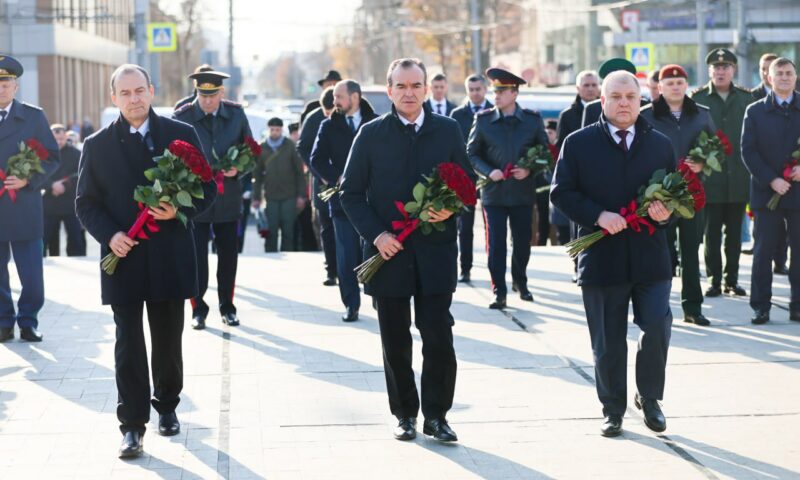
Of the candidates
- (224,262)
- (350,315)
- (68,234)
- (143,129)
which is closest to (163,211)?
(143,129)

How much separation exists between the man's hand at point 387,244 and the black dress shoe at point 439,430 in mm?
915

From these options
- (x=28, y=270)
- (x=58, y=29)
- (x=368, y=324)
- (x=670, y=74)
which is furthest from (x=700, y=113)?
(x=58, y=29)

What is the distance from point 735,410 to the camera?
25.7 ft

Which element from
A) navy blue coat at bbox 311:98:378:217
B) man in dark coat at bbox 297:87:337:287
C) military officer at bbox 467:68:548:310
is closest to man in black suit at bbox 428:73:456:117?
man in dark coat at bbox 297:87:337:287

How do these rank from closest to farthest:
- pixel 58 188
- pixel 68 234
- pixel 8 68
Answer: pixel 8 68, pixel 58 188, pixel 68 234

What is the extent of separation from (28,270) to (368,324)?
265 centimetres

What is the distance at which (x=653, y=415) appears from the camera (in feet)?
24.0

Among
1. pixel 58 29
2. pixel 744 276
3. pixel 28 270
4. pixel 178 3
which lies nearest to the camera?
pixel 28 270

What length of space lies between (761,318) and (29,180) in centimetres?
567

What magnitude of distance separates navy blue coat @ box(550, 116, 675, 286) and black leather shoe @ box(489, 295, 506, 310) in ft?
14.7

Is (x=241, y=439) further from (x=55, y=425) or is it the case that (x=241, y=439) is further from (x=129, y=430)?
(x=55, y=425)

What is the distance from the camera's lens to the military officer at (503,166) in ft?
38.8

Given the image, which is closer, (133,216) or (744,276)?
(133,216)

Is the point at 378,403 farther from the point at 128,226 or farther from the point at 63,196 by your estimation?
the point at 63,196
